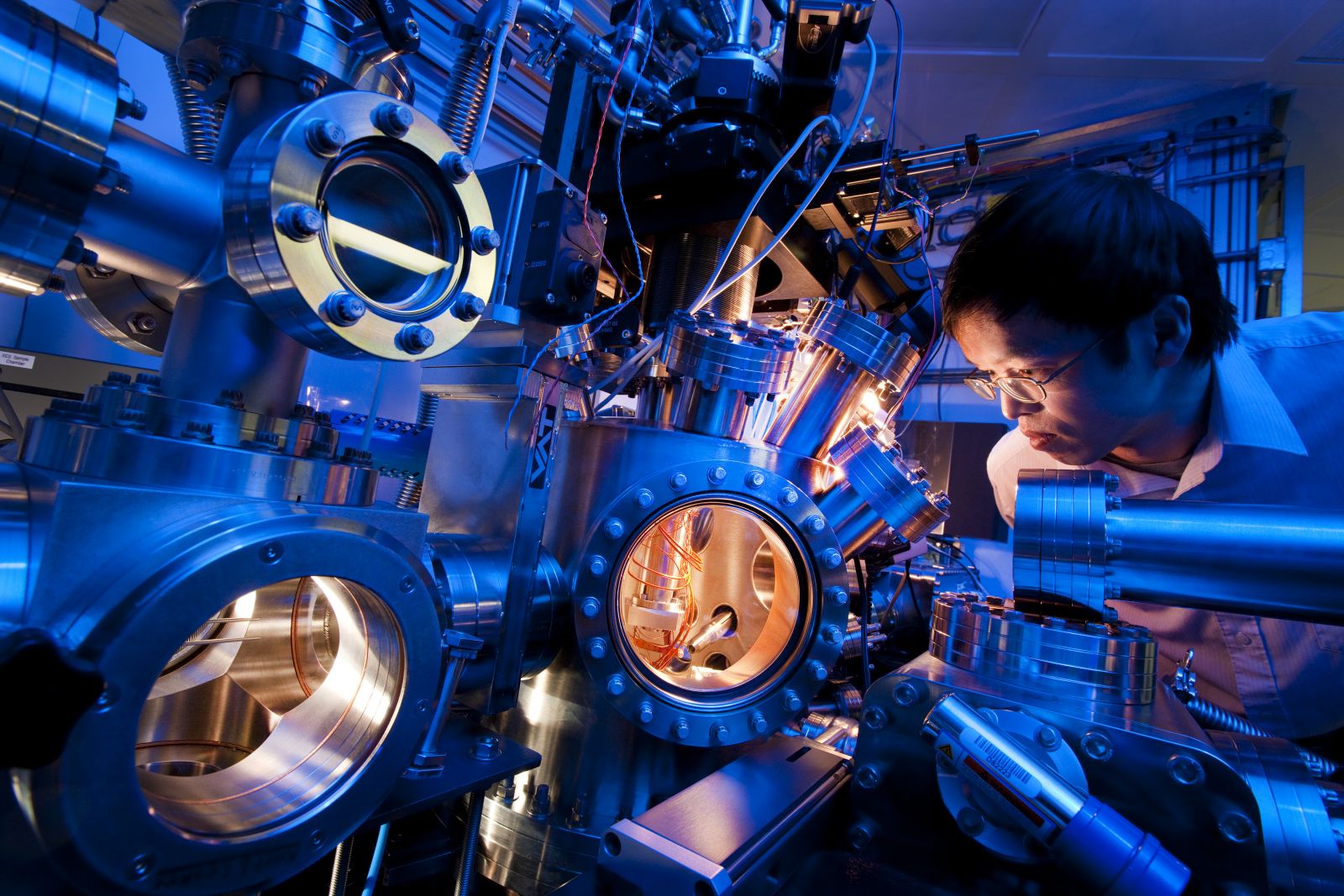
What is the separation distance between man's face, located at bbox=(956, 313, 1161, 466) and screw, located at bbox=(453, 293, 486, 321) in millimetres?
679

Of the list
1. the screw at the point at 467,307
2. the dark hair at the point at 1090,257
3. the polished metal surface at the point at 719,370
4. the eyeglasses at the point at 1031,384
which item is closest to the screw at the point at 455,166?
the screw at the point at 467,307

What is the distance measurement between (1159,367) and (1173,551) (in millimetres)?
367

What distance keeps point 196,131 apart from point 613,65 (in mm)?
620

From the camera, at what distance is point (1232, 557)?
1.93 feet

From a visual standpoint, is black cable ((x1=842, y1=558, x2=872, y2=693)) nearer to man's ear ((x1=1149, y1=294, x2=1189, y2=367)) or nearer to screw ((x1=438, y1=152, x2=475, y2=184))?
man's ear ((x1=1149, y1=294, x2=1189, y2=367))

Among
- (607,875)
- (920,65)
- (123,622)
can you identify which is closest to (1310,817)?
(607,875)

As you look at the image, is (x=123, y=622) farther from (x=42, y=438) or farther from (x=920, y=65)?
(x=920, y=65)

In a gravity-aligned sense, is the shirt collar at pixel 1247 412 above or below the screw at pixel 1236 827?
above

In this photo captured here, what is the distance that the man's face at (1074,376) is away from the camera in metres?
0.83

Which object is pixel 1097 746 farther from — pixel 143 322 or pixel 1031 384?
pixel 143 322

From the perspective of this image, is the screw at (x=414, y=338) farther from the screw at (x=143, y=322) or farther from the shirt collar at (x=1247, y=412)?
the shirt collar at (x=1247, y=412)

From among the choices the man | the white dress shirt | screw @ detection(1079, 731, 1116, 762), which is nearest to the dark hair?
the man

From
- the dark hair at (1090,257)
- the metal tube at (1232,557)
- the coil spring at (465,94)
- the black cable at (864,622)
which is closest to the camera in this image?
the metal tube at (1232,557)

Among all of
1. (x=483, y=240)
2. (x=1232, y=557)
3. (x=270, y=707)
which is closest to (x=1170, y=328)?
(x=1232, y=557)
